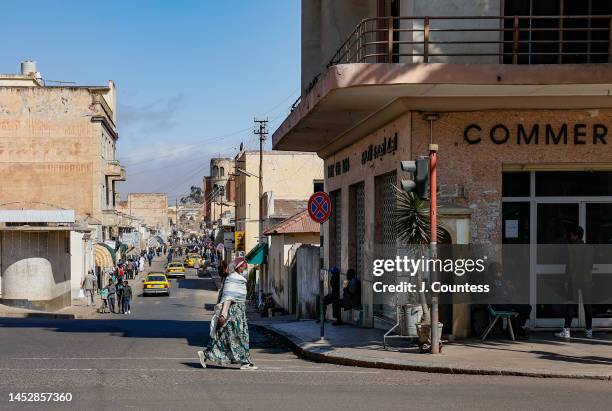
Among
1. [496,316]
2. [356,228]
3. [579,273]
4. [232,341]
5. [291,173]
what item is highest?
[291,173]

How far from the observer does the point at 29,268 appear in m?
36.6

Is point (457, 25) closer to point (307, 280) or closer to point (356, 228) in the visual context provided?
point (356, 228)

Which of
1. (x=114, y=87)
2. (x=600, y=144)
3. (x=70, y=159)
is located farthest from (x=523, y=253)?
(x=114, y=87)

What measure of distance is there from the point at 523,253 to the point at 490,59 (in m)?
3.46

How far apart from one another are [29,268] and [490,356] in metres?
28.0

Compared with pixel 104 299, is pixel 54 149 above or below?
above

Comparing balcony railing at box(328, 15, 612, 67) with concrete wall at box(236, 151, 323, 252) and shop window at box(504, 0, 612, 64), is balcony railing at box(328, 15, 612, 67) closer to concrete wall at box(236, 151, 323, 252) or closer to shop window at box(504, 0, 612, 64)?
shop window at box(504, 0, 612, 64)

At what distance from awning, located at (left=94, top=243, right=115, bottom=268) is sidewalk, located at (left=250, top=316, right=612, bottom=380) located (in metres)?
40.9

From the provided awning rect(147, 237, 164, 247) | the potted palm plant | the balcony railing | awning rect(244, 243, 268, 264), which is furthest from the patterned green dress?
awning rect(147, 237, 164, 247)

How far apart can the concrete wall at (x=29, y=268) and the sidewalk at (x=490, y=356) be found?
23.7 meters

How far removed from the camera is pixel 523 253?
15.3 meters

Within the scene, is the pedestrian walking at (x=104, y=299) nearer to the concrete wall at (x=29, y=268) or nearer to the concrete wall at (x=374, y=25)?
the concrete wall at (x=29, y=268)

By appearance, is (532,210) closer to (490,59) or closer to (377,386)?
(490,59)

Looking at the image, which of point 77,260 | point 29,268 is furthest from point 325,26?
point 77,260
